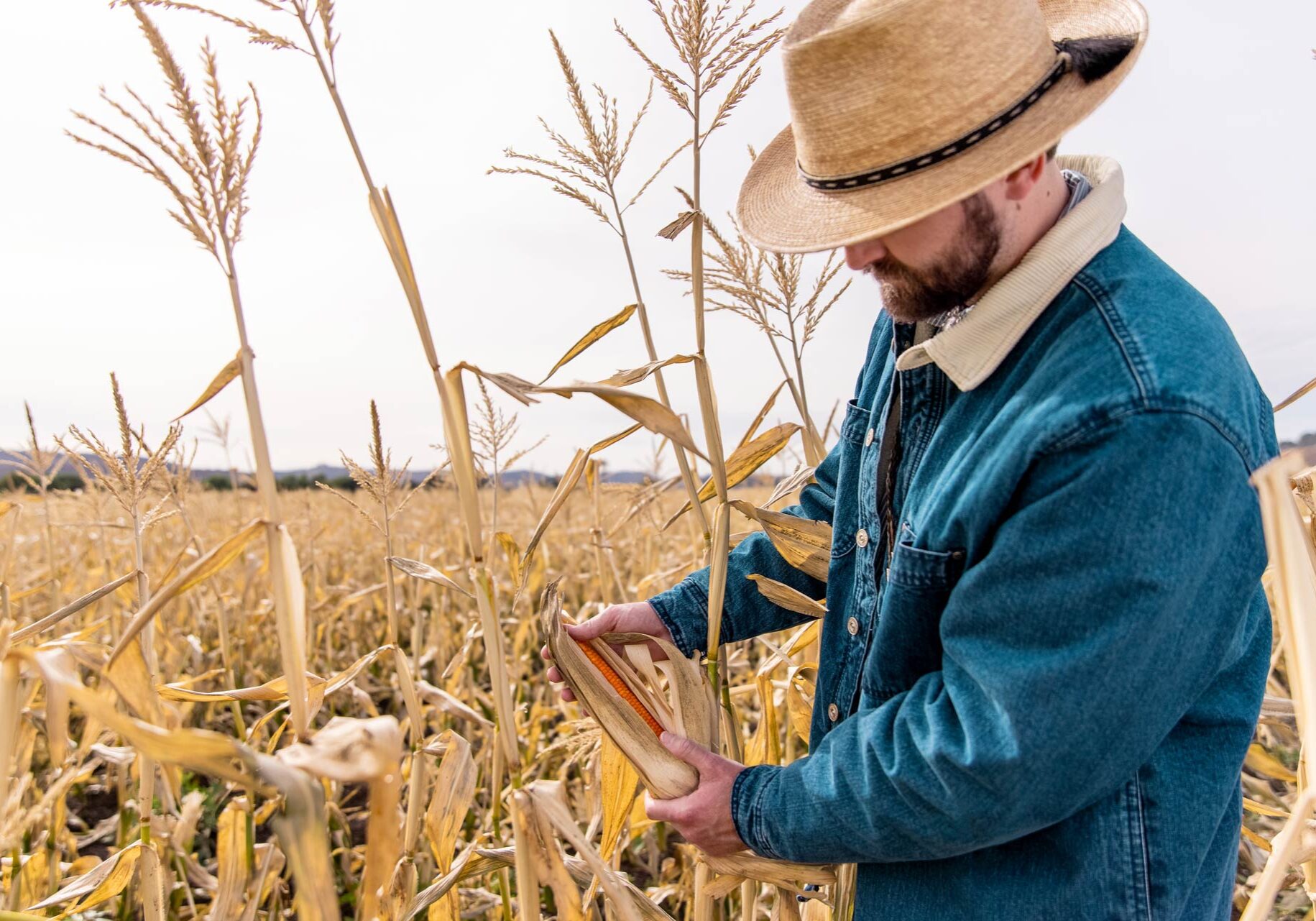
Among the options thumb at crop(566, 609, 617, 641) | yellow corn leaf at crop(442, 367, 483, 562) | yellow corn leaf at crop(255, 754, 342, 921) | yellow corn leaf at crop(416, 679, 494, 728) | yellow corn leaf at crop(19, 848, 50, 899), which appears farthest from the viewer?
yellow corn leaf at crop(416, 679, 494, 728)

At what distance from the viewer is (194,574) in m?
1.11

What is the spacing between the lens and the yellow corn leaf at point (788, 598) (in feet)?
5.55

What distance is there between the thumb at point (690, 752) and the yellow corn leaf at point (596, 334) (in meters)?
0.62

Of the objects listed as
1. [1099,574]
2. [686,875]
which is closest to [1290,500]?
[1099,574]

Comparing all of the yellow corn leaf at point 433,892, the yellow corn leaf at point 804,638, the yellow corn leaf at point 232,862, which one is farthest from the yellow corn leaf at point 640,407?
the yellow corn leaf at point 232,862

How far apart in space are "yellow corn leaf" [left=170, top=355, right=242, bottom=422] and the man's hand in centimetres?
84

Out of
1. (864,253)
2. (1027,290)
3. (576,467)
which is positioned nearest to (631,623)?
(576,467)

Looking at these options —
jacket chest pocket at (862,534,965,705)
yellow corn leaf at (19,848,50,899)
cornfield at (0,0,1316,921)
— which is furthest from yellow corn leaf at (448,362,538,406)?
yellow corn leaf at (19,848,50,899)

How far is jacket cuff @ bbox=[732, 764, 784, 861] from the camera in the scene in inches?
52.0

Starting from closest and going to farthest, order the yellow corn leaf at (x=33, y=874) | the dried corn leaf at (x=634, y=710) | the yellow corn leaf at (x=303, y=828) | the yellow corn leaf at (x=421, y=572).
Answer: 1. the yellow corn leaf at (x=303, y=828)
2. the dried corn leaf at (x=634, y=710)
3. the yellow corn leaf at (x=421, y=572)
4. the yellow corn leaf at (x=33, y=874)

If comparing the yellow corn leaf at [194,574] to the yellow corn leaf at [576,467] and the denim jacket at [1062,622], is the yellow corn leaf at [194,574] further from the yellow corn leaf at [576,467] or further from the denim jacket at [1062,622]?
the denim jacket at [1062,622]

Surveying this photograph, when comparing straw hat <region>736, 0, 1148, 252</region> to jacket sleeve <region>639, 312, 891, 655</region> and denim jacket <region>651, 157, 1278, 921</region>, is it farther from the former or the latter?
jacket sleeve <region>639, 312, 891, 655</region>

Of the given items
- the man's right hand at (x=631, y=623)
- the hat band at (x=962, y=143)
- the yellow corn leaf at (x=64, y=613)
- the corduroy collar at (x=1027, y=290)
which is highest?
the hat band at (x=962, y=143)

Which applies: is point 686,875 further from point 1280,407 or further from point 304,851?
point 1280,407
